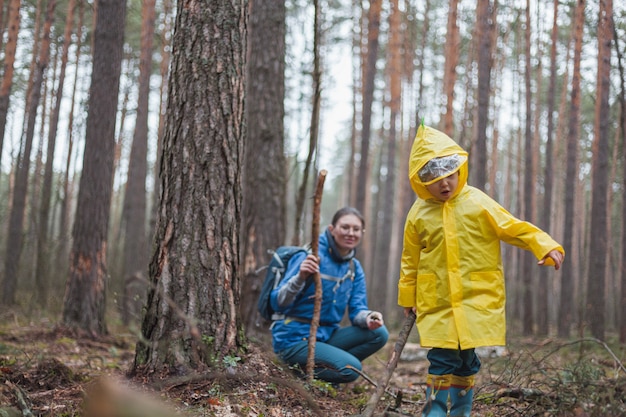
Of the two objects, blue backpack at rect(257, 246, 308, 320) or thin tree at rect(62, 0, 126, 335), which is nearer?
blue backpack at rect(257, 246, 308, 320)

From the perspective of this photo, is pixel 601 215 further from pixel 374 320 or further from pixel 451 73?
pixel 374 320

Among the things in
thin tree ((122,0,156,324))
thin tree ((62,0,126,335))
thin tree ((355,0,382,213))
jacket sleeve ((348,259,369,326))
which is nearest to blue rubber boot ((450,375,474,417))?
jacket sleeve ((348,259,369,326))

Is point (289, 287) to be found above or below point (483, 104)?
below

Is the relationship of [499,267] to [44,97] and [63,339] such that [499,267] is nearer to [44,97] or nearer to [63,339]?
[63,339]


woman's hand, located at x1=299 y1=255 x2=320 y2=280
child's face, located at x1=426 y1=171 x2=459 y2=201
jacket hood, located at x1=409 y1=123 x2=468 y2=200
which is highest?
jacket hood, located at x1=409 y1=123 x2=468 y2=200

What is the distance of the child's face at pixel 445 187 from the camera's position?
329 centimetres

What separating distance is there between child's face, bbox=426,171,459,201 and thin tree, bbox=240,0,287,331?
2.72 m

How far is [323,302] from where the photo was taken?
4.32m

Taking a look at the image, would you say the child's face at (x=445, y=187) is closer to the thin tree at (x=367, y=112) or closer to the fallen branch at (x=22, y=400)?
the fallen branch at (x=22, y=400)

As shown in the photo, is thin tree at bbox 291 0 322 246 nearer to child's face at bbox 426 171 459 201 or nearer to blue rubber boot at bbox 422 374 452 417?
child's face at bbox 426 171 459 201

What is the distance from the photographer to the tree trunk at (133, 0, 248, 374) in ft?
11.1

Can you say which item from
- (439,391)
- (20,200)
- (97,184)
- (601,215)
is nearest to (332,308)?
(439,391)

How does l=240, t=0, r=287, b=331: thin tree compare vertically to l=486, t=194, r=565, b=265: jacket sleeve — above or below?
above

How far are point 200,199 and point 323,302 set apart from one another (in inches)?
56.1
